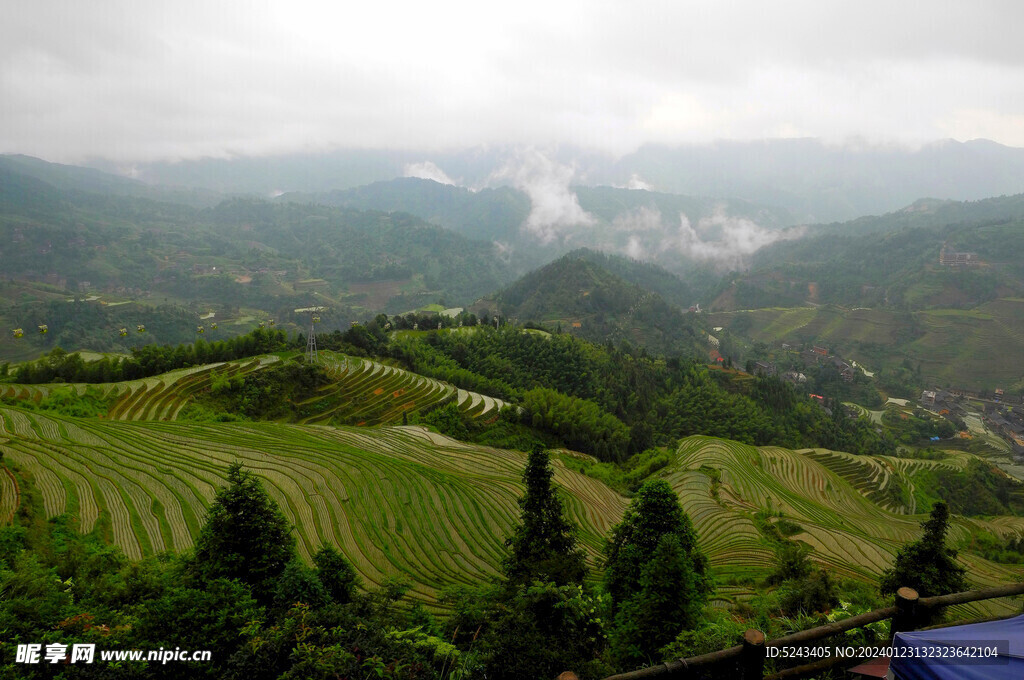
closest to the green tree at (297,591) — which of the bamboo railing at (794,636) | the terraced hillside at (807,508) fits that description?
the bamboo railing at (794,636)

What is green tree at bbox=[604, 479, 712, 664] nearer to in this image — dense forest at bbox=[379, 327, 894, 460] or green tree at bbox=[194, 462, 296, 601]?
green tree at bbox=[194, 462, 296, 601]

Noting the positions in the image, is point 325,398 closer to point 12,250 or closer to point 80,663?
point 80,663

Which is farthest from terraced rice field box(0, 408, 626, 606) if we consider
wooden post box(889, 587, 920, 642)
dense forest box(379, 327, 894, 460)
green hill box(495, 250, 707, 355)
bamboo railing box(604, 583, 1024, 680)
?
green hill box(495, 250, 707, 355)

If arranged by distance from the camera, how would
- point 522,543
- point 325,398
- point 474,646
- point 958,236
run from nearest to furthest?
point 474,646 → point 522,543 → point 325,398 → point 958,236

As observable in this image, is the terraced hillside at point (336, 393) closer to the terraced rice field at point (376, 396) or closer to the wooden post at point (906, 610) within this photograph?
the terraced rice field at point (376, 396)

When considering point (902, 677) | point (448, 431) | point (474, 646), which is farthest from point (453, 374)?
point (902, 677)

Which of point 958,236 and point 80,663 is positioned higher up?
point 958,236
